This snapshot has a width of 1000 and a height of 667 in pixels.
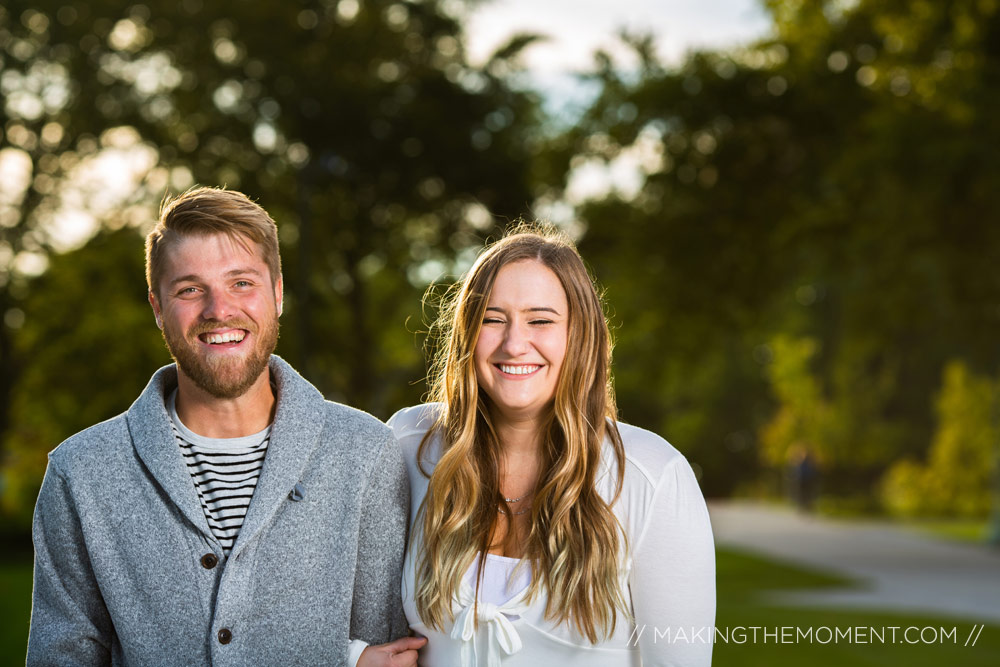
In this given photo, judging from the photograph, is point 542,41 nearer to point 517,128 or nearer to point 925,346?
point 517,128

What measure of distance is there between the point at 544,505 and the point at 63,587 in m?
1.40

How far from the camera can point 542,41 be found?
17672 millimetres

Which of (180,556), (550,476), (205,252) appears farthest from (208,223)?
(550,476)

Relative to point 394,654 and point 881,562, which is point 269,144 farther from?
point 394,654

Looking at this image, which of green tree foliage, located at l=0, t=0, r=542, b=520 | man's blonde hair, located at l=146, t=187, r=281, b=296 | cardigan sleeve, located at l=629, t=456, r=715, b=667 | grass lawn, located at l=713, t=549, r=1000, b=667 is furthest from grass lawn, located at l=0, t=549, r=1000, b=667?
man's blonde hair, located at l=146, t=187, r=281, b=296

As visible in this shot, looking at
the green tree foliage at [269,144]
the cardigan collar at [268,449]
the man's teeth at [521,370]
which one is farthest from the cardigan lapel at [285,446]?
the green tree foliage at [269,144]

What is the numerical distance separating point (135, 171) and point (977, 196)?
13203 mm

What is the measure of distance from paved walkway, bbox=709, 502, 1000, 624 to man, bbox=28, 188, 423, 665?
9.95 m

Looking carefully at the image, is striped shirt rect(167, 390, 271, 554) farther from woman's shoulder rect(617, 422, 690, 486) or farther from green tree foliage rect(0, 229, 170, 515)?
green tree foliage rect(0, 229, 170, 515)

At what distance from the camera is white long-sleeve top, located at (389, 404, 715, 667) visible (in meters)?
3.26

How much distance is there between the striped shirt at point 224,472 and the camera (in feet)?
10.3

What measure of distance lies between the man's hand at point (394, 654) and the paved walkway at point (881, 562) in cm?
964

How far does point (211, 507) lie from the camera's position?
316cm

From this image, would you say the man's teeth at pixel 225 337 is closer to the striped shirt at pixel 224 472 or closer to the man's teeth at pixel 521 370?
the striped shirt at pixel 224 472
